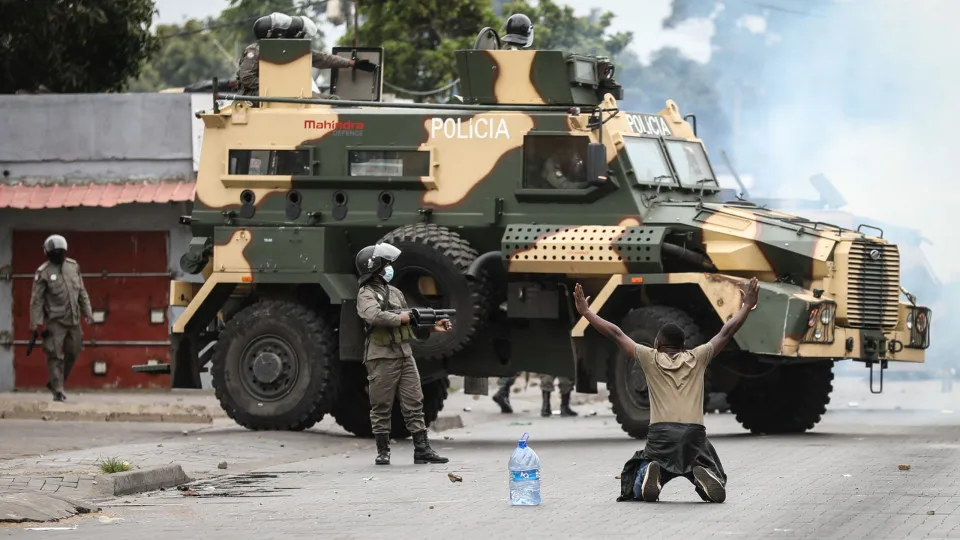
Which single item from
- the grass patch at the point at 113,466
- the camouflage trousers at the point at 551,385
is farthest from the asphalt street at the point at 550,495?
the camouflage trousers at the point at 551,385

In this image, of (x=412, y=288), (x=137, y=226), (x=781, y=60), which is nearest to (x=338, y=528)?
(x=412, y=288)

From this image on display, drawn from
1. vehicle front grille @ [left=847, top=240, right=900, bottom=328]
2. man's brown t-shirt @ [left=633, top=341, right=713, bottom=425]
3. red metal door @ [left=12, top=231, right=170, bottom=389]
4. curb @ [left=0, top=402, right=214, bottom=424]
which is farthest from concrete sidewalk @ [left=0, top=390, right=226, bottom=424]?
man's brown t-shirt @ [left=633, top=341, right=713, bottom=425]

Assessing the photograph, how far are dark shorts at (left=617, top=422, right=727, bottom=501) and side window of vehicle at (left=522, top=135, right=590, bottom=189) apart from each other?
643 centimetres

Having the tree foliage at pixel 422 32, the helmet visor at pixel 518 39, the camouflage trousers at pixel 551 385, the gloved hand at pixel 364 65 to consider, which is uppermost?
the tree foliage at pixel 422 32

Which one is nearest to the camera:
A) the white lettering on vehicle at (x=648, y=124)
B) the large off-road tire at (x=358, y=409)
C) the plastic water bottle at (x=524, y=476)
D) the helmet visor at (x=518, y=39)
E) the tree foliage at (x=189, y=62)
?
the plastic water bottle at (x=524, y=476)

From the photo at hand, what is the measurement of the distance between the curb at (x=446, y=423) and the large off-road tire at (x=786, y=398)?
344cm

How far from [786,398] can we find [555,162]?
330cm

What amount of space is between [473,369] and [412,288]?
3.69 ft

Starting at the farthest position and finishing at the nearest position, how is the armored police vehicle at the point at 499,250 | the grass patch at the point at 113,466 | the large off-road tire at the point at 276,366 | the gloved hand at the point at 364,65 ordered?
the gloved hand at the point at 364,65, the large off-road tire at the point at 276,366, the armored police vehicle at the point at 499,250, the grass patch at the point at 113,466

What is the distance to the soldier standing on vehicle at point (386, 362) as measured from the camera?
15664mm

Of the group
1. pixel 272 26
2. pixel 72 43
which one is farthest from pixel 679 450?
pixel 72 43

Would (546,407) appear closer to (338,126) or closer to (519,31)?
(519,31)

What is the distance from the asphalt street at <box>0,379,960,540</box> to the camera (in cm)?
1101

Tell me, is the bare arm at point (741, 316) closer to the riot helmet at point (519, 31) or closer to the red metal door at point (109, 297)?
the riot helmet at point (519, 31)
